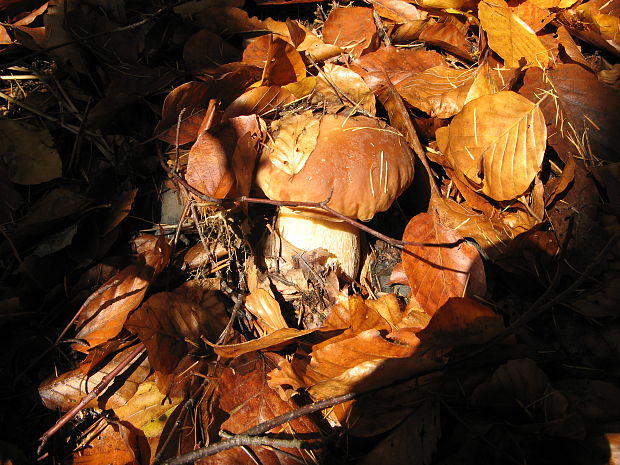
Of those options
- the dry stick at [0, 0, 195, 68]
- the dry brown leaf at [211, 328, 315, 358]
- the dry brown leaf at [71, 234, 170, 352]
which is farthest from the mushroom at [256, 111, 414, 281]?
the dry stick at [0, 0, 195, 68]

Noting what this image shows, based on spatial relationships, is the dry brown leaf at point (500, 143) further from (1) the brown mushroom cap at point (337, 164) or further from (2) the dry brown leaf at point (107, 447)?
(2) the dry brown leaf at point (107, 447)

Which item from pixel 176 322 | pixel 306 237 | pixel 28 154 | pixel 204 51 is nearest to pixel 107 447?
pixel 176 322

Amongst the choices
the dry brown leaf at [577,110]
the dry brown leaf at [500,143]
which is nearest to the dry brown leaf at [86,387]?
the dry brown leaf at [500,143]

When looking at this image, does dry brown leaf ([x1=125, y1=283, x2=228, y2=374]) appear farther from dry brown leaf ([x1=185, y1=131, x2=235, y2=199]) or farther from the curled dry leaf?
the curled dry leaf

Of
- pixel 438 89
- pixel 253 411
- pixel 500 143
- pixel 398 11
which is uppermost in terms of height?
pixel 398 11

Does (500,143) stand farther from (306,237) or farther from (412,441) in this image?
(412,441)
